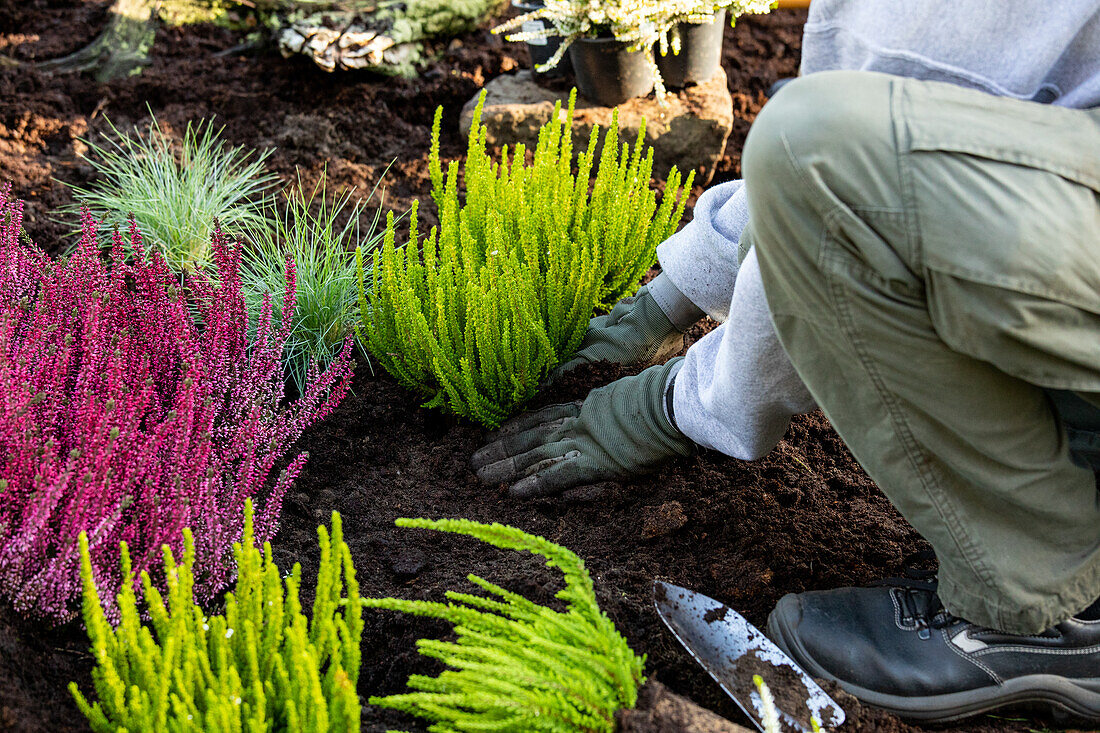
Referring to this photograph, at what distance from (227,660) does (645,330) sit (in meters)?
1.24

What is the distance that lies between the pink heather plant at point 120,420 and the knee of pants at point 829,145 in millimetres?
918

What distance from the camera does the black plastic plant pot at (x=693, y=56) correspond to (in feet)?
10.5

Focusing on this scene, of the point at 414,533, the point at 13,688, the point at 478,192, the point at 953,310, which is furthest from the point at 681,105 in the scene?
the point at 13,688

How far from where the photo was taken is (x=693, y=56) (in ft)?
10.7

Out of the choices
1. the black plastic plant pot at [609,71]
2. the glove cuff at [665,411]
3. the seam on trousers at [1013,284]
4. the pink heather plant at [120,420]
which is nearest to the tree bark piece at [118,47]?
the black plastic plant pot at [609,71]

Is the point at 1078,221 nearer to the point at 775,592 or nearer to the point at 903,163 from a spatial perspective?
the point at 903,163

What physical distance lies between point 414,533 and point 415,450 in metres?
0.29

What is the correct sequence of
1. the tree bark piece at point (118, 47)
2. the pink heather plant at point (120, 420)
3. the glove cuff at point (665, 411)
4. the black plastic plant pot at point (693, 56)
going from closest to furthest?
1. the pink heather plant at point (120, 420)
2. the glove cuff at point (665, 411)
3. the black plastic plant pot at point (693, 56)
4. the tree bark piece at point (118, 47)

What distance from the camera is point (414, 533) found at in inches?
70.9

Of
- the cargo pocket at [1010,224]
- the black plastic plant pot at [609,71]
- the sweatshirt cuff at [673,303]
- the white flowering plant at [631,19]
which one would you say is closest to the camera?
the cargo pocket at [1010,224]

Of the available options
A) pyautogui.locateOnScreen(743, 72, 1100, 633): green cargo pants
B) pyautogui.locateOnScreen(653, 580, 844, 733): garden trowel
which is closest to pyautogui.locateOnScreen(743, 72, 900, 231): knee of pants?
pyautogui.locateOnScreen(743, 72, 1100, 633): green cargo pants

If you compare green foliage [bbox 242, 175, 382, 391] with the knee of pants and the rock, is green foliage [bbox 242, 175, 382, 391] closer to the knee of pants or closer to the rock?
the rock

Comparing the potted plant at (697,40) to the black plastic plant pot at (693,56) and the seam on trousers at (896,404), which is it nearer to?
the black plastic plant pot at (693,56)

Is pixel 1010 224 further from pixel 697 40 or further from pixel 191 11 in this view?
pixel 191 11
